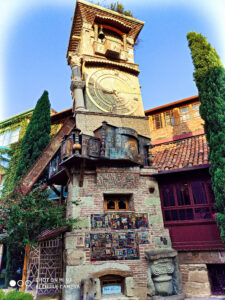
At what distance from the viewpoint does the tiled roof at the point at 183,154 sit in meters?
9.60

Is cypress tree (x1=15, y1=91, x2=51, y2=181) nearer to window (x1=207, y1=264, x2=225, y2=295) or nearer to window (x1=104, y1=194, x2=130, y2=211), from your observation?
window (x1=104, y1=194, x2=130, y2=211)

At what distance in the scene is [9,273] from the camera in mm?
11281

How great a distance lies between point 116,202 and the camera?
Result: 8.98 m

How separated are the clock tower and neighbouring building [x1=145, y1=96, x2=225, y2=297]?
247 centimetres

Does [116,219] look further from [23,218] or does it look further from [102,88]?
[102,88]

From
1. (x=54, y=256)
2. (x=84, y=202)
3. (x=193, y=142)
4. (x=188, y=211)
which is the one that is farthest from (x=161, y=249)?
(x=193, y=142)

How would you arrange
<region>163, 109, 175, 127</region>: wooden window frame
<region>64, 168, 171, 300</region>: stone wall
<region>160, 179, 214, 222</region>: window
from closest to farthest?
<region>64, 168, 171, 300</region>: stone wall → <region>160, 179, 214, 222</region>: window → <region>163, 109, 175, 127</region>: wooden window frame

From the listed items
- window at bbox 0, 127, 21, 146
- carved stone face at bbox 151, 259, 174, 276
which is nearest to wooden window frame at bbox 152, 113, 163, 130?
carved stone face at bbox 151, 259, 174, 276

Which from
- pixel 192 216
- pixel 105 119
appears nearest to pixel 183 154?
pixel 192 216

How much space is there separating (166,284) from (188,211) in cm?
277

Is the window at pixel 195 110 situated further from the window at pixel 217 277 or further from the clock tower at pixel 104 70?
the window at pixel 217 277

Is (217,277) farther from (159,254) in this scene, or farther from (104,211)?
(104,211)

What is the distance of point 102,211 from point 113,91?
6.47 m

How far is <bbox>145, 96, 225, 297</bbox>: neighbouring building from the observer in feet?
26.3
